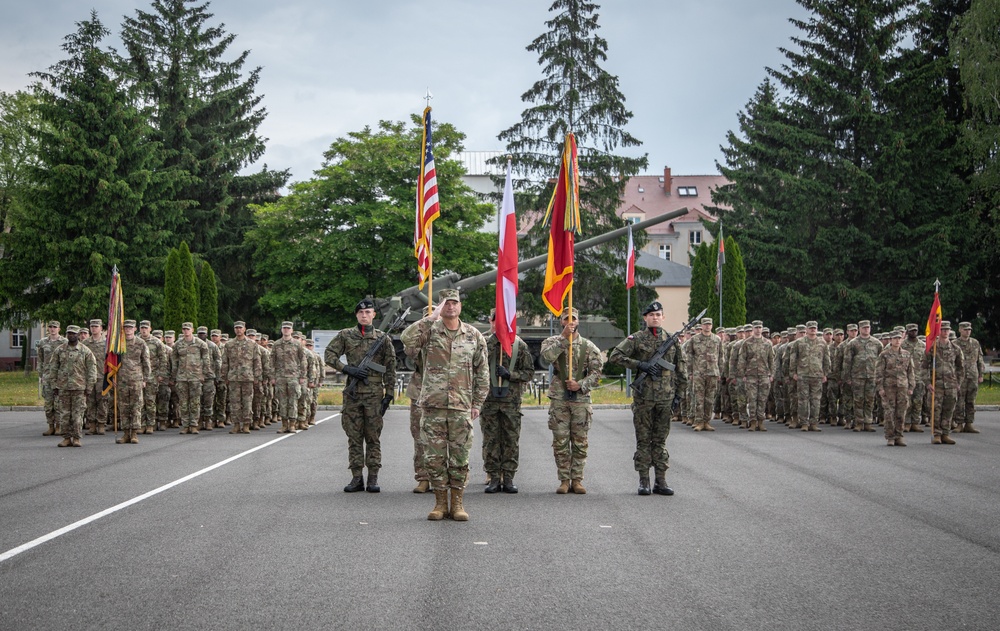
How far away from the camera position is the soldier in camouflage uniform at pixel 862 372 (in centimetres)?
1738

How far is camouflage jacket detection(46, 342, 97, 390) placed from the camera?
45.3 feet

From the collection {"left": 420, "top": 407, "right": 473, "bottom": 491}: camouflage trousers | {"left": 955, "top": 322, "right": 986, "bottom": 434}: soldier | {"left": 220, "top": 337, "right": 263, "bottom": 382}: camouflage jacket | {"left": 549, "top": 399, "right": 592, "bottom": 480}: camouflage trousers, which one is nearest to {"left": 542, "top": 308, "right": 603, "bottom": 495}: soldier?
{"left": 549, "top": 399, "right": 592, "bottom": 480}: camouflage trousers

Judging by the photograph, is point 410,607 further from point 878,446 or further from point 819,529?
point 878,446

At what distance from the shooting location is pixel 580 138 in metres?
42.3

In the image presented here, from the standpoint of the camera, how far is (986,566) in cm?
609

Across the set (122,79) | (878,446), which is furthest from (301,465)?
(122,79)

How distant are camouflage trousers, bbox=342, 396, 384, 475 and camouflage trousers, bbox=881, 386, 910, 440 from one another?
9.22 m

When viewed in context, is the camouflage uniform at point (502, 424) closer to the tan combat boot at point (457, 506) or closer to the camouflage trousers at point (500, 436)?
the camouflage trousers at point (500, 436)

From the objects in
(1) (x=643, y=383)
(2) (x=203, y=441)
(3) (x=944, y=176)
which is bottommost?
(2) (x=203, y=441)

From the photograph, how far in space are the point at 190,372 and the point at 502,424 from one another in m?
9.18

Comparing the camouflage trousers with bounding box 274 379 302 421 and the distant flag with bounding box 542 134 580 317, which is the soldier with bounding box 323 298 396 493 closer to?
the distant flag with bounding box 542 134 580 317

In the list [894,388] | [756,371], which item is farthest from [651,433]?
[756,371]

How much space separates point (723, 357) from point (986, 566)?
544 inches

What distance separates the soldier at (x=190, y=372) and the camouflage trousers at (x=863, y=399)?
1300 cm
